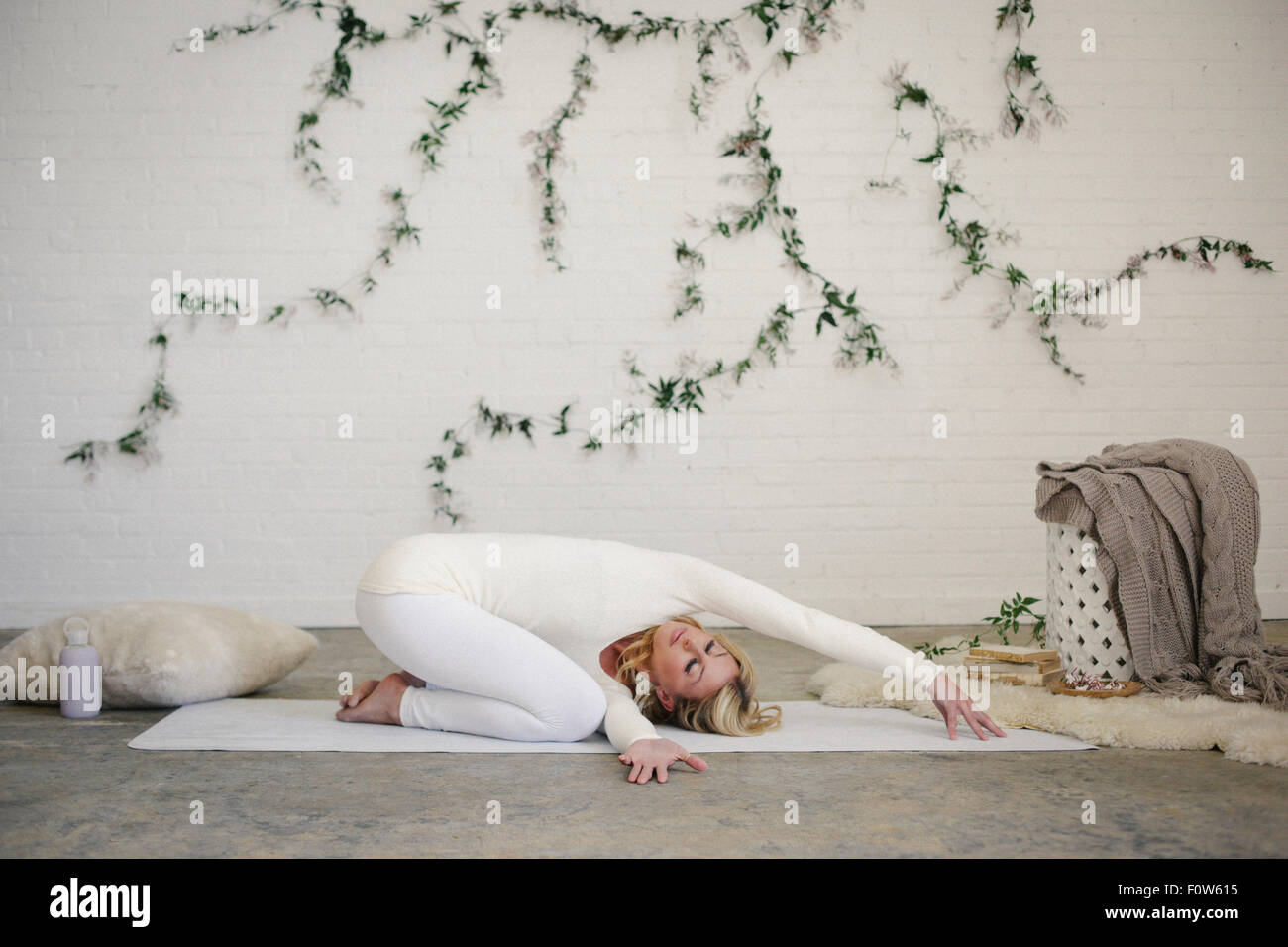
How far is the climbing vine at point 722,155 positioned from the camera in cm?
440

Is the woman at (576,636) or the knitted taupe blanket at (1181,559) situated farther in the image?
the knitted taupe blanket at (1181,559)

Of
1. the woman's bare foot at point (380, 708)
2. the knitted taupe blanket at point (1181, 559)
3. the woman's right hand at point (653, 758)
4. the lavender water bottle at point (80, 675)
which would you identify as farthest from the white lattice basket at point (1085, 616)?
the lavender water bottle at point (80, 675)

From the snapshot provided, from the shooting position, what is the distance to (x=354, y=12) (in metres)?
4.39

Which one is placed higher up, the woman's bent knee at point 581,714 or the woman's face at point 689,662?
the woman's face at point 689,662

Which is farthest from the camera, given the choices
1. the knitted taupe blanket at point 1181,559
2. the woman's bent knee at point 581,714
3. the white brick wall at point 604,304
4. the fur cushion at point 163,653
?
the white brick wall at point 604,304

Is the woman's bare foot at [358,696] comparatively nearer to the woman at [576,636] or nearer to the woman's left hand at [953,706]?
the woman at [576,636]

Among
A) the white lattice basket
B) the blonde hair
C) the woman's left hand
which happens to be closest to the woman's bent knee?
the blonde hair

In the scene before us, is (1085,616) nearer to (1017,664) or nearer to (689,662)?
(1017,664)

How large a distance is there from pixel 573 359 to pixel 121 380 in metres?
1.80

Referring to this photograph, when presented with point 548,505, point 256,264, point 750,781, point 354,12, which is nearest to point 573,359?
point 548,505

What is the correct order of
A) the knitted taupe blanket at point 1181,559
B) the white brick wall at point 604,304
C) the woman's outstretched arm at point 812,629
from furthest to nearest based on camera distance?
the white brick wall at point 604,304, the knitted taupe blanket at point 1181,559, the woman's outstretched arm at point 812,629

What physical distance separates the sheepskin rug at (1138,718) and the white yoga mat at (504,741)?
0.05 m
